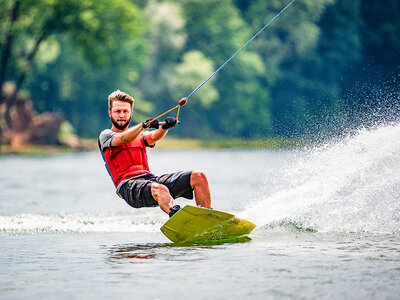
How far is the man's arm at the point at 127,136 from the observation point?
286 inches

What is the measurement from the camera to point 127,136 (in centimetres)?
741

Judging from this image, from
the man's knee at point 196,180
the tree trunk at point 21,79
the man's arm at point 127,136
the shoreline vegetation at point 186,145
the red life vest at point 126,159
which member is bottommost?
the man's knee at point 196,180

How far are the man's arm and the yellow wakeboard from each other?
79cm

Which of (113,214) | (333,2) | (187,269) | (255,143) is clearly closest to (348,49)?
(333,2)

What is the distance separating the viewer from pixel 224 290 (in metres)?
5.50

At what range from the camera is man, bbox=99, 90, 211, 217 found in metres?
7.57

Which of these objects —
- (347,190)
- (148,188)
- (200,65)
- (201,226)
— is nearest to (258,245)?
(201,226)

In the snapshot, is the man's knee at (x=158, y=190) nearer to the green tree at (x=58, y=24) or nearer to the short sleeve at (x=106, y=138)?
the short sleeve at (x=106, y=138)

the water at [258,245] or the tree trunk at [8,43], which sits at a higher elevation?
the tree trunk at [8,43]

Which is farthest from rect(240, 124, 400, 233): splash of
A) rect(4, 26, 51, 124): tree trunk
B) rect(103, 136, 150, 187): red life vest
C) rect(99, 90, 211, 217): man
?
rect(4, 26, 51, 124): tree trunk

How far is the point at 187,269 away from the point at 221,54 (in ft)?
156

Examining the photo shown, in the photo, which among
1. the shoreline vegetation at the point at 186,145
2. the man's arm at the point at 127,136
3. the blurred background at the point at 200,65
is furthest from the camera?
the blurred background at the point at 200,65

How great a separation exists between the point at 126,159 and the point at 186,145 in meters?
37.1

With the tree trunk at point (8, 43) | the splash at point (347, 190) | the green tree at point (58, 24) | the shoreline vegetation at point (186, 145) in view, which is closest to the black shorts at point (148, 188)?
the splash at point (347, 190)
